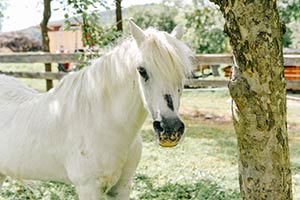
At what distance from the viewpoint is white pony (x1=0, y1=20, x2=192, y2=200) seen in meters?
2.05

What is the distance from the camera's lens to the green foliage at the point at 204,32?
63.8ft

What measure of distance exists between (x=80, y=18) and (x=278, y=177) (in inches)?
116

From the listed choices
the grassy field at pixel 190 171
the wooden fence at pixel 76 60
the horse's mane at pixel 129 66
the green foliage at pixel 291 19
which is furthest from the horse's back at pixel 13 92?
the green foliage at pixel 291 19

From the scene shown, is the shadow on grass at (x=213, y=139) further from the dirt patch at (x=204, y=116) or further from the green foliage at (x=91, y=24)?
the green foliage at (x=91, y=24)

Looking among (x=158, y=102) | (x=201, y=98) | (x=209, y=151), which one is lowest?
(x=201, y=98)

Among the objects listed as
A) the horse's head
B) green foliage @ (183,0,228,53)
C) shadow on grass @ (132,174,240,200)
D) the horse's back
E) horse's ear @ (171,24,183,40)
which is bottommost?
green foliage @ (183,0,228,53)

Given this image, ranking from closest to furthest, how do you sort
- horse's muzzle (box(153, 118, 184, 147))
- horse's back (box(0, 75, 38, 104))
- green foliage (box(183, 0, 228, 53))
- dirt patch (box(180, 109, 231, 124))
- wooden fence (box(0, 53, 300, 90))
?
horse's muzzle (box(153, 118, 184, 147)) < horse's back (box(0, 75, 38, 104)) < wooden fence (box(0, 53, 300, 90)) < dirt patch (box(180, 109, 231, 124)) < green foliage (box(183, 0, 228, 53))

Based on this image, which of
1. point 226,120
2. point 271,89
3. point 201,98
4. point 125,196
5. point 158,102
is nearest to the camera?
point 271,89

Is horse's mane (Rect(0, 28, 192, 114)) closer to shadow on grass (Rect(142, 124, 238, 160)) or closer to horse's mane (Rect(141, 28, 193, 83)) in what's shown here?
horse's mane (Rect(141, 28, 193, 83))

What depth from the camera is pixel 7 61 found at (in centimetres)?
850

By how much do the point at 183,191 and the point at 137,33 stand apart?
83.1 inches

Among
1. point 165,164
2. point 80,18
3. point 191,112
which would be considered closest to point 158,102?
point 80,18

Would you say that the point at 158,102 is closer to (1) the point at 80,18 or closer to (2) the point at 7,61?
(1) the point at 80,18

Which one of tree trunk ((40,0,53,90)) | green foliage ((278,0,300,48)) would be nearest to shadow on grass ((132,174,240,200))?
tree trunk ((40,0,53,90))
